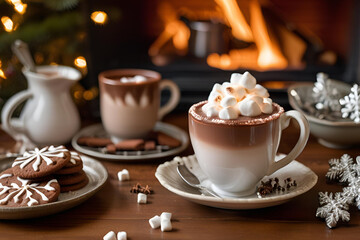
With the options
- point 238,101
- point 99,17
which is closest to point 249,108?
point 238,101

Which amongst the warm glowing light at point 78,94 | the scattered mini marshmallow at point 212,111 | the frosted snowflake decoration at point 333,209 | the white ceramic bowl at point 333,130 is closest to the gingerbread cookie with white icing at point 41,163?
the scattered mini marshmallow at point 212,111

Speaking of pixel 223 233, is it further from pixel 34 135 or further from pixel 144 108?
pixel 34 135

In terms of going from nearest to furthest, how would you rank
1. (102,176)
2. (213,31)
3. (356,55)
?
(102,176), (356,55), (213,31)

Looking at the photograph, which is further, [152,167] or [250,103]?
[152,167]

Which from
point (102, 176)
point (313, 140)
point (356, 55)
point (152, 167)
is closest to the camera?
point (102, 176)

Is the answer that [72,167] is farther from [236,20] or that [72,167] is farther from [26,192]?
[236,20]

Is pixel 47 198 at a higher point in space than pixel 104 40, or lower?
lower

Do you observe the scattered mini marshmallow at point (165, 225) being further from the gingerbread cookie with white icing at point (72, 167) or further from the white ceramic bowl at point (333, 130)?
the white ceramic bowl at point (333, 130)

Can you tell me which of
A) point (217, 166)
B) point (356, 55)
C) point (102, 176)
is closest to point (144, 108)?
point (102, 176)
